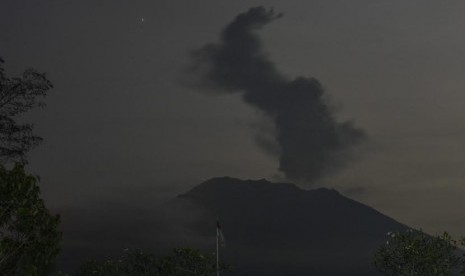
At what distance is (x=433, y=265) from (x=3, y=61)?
53550 millimetres

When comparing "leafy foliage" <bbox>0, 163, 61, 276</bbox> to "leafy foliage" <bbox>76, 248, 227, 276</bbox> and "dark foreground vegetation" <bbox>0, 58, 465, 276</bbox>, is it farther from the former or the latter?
"leafy foliage" <bbox>76, 248, 227, 276</bbox>

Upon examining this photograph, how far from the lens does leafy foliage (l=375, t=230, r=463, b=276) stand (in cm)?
9312

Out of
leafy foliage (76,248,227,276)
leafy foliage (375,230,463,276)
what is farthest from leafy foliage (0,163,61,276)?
leafy foliage (76,248,227,276)

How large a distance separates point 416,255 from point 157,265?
55182mm

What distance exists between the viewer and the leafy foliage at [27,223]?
35.8m

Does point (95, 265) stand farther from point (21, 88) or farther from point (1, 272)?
point (1, 272)

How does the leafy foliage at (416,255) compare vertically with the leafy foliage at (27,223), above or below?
above

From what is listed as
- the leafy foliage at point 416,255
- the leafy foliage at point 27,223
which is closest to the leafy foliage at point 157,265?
the leafy foliage at point 416,255

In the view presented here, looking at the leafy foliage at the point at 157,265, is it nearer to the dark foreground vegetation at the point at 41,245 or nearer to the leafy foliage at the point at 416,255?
the dark foreground vegetation at the point at 41,245

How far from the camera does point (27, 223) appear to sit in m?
35.5

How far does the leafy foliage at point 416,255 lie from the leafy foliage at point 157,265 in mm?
31051

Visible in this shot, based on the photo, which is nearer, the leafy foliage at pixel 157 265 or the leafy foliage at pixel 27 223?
the leafy foliage at pixel 27 223

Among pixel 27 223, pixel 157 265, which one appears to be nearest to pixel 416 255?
pixel 157 265

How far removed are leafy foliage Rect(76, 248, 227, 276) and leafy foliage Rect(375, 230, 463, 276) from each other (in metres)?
31.1
